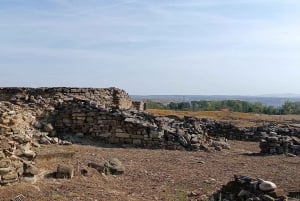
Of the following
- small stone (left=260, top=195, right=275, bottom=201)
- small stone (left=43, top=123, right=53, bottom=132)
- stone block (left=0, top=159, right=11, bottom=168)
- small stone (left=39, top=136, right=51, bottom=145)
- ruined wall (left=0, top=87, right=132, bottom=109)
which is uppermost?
ruined wall (left=0, top=87, right=132, bottom=109)

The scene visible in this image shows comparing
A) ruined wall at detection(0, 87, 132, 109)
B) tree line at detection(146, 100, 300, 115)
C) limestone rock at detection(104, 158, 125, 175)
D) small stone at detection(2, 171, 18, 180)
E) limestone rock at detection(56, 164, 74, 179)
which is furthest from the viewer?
tree line at detection(146, 100, 300, 115)

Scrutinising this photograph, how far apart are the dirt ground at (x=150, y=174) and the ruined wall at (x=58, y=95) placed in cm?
380

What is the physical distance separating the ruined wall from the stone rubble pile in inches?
393

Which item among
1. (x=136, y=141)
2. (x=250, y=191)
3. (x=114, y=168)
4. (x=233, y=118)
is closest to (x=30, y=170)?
(x=114, y=168)

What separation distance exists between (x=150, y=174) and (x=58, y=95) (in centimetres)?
877

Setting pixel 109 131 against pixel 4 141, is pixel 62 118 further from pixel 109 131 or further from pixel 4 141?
pixel 4 141

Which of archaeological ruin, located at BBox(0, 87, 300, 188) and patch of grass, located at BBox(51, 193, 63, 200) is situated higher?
archaeological ruin, located at BBox(0, 87, 300, 188)

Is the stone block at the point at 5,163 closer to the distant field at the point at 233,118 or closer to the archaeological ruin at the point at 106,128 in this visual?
the archaeological ruin at the point at 106,128

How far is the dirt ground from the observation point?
9.50 metres

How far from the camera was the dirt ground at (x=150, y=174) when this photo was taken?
9.50 metres

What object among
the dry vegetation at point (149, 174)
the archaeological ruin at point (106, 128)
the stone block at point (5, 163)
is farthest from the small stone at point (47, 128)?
the stone block at point (5, 163)

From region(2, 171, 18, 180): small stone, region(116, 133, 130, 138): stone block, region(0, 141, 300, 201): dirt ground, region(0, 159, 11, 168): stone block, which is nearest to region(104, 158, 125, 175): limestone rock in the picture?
region(0, 141, 300, 201): dirt ground

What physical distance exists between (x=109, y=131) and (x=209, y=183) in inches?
274

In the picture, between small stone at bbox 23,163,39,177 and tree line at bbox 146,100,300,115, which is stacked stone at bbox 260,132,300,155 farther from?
tree line at bbox 146,100,300,115
